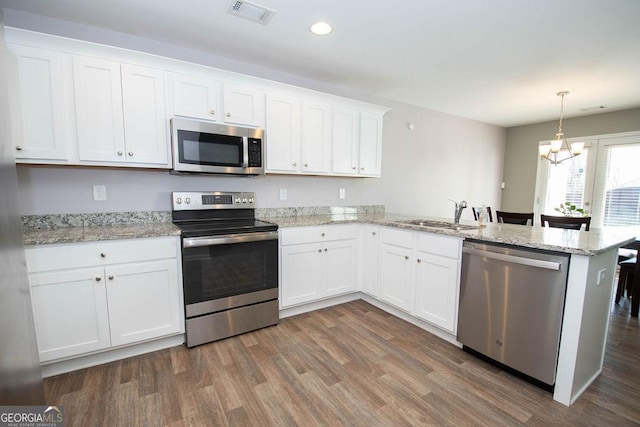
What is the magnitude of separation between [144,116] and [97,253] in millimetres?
1094

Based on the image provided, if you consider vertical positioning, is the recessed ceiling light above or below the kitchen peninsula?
above

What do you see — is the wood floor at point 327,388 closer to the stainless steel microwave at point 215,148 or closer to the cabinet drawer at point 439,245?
the cabinet drawer at point 439,245

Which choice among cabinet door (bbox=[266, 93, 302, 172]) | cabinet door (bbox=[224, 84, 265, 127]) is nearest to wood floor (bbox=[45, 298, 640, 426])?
cabinet door (bbox=[266, 93, 302, 172])

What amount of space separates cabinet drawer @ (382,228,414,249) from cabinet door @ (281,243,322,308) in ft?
2.26

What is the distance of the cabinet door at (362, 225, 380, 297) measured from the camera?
119 inches

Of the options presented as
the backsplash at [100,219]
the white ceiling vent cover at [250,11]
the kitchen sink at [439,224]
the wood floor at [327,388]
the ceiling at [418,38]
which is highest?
the ceiling at [418,38]

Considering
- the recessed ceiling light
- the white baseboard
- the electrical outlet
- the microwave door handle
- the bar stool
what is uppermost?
the recessed ceiling light

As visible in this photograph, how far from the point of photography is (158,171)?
99.4 inches

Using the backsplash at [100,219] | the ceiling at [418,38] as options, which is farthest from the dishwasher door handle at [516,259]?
the backsplash at [100,219]

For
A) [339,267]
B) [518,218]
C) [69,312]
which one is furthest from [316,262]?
[518,218]

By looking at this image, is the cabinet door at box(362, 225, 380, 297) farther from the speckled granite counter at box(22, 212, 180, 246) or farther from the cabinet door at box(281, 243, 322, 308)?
the speckled granite counter at box(22, 212, 180, 246)

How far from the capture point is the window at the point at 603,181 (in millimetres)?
4410

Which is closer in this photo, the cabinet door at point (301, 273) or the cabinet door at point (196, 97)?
the cabinet door at point (196, 97)

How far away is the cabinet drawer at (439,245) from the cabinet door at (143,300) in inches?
81.1
